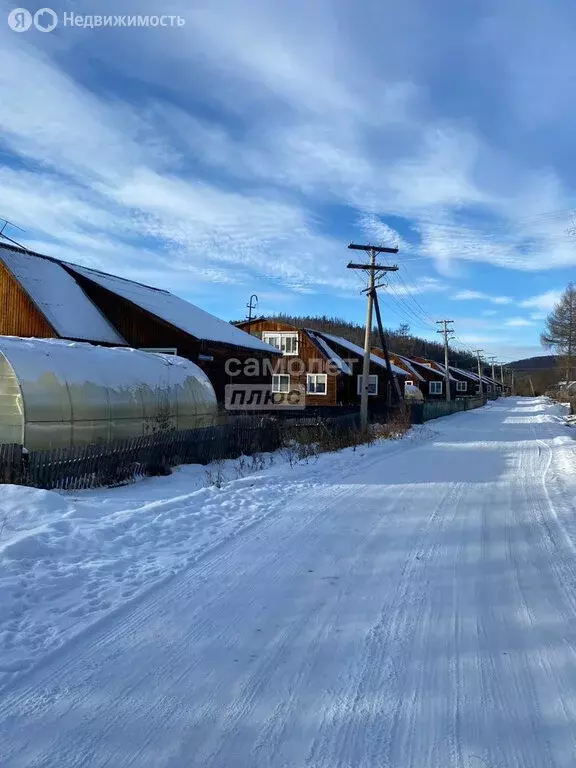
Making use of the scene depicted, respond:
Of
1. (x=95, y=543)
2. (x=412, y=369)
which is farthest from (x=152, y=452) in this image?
(x=412, y=369)

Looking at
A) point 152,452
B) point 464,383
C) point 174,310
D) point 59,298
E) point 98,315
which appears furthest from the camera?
point 464,383

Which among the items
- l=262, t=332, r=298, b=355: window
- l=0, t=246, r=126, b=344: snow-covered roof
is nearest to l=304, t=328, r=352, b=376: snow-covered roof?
l=262, t=332, r=298, b=355: window

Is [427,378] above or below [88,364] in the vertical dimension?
above

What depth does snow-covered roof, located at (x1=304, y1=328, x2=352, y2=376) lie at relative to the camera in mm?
37531

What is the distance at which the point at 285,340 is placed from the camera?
37875 mm

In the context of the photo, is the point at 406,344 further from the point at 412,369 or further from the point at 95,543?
the point at 95,543

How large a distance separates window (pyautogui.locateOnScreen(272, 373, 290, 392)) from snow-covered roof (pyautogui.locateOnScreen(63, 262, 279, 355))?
345 inches

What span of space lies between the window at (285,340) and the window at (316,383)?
201 cm

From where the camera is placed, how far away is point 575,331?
43938 millimetres

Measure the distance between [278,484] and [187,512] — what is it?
8.42 ft

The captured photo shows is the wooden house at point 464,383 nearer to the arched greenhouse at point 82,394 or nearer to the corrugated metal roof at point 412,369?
the corrugated metal roof at point 412,369

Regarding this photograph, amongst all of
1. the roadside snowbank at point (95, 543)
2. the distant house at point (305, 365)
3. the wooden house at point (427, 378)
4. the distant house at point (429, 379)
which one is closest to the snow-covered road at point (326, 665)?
the roadside snowbank at point (95, 543)

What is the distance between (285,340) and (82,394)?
89.0 ft

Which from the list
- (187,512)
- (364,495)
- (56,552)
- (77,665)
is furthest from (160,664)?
(364,495)
